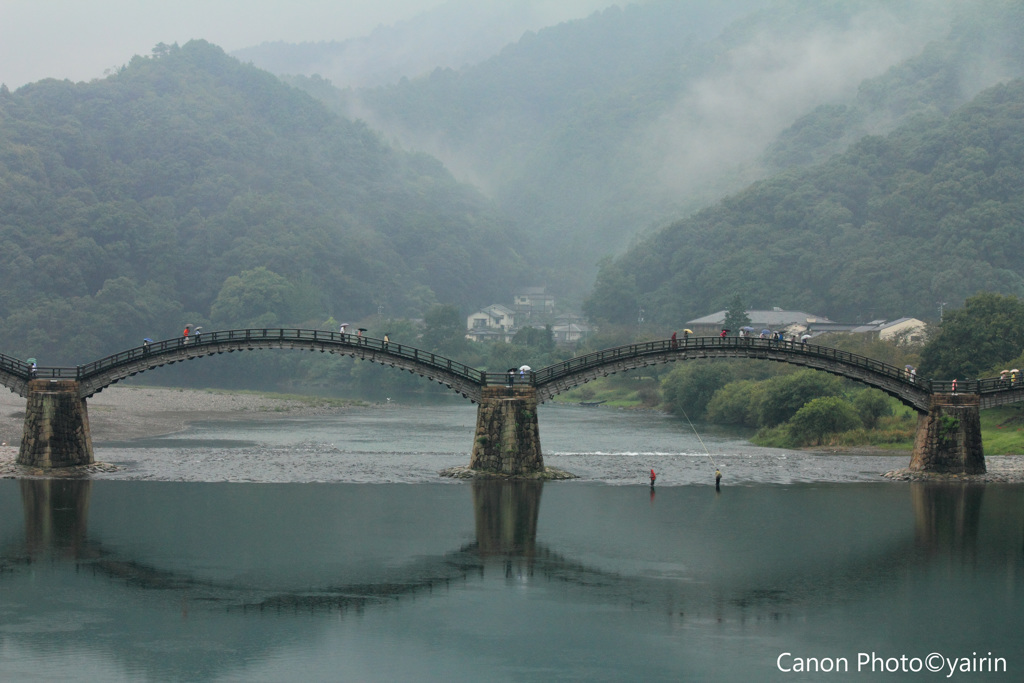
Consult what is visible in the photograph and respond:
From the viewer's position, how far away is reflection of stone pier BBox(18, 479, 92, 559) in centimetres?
4494

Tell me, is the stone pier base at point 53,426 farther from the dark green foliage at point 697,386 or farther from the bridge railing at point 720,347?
the dark green foliage at point 697,386

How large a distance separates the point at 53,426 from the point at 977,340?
6560 cm

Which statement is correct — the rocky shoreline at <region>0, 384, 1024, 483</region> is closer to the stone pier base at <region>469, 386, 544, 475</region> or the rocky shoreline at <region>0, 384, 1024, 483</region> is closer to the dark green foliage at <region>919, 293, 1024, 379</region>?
the stone pier base at <region>469, 386, 544, 475</region>

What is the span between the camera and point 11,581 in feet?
131

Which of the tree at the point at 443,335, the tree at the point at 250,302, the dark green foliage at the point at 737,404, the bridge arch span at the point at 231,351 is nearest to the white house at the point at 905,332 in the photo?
the dark green foliage at the point at 737,404

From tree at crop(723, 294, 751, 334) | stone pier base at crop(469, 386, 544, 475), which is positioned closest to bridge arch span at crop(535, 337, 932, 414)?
stone pier base at crop(469, 386, 544, 475)

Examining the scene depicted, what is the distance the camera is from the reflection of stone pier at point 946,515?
156ft

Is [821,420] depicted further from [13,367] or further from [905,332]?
[13,367]

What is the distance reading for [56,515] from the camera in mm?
50125

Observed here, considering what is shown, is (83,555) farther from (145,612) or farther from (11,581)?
(145,612)

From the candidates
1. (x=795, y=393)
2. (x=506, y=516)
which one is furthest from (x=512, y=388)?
(x=795, y=393)

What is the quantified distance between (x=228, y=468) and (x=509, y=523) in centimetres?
2235

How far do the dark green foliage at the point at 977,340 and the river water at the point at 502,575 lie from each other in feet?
82.5

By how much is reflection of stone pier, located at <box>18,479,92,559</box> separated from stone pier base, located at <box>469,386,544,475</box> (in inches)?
762
